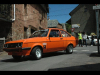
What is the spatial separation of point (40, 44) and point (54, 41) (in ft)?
3.79

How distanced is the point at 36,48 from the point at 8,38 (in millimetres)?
7255

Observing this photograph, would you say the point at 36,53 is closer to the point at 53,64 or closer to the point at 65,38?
the point at 53,64

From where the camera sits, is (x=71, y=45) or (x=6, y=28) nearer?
(x=71, y=45)

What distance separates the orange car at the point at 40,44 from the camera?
6.05 m

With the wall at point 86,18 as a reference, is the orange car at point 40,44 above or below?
below

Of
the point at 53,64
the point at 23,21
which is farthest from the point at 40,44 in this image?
the point at 23,21

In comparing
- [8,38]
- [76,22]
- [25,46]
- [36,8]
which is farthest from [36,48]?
[76,22]

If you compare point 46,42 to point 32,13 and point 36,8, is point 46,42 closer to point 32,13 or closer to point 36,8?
point 32,13

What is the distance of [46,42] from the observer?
22.9ft

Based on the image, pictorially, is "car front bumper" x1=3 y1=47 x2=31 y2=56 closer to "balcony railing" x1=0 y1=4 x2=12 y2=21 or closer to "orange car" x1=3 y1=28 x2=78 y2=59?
"orange car" x1=3 y1=28 x2=78 y2=59

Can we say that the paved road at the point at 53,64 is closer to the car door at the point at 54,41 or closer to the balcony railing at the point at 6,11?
the car door at the point at 54,41

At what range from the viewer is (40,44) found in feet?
21.7

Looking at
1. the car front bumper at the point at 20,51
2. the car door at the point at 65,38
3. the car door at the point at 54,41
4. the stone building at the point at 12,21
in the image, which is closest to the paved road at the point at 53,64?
the car front bumper at the point at 20,51

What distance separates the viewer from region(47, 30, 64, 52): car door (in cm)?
723
